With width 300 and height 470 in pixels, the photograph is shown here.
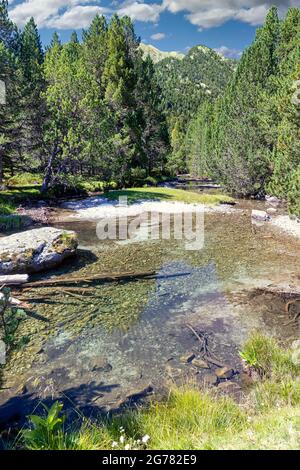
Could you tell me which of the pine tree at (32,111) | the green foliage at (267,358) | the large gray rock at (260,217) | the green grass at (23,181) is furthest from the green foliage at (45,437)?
the green grass at (23,181)

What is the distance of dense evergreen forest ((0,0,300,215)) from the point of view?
26969 millimetres

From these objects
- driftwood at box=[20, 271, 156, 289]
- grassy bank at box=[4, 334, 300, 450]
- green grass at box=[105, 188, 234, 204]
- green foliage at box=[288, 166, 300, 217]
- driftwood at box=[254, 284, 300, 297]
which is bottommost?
driftwood at box=[254, 284, 300, 297]

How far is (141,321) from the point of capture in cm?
1062

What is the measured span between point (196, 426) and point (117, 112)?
42124 millimetres

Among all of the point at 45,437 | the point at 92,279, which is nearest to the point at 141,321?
the point at 92,279

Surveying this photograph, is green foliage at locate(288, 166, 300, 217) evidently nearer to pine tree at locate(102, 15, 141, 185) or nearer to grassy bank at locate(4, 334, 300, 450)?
grassy bank at locate(4, 334, 300, 450)

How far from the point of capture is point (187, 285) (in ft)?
44.1

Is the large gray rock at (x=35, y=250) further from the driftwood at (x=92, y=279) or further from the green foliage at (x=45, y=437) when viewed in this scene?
the green foliage at (x=45, y=437)

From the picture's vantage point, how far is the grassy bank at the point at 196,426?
15.2ft

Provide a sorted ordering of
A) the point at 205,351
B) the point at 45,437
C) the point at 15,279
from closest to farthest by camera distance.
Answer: the point at 45,437 < the point at 205,351 < the point at 15,279

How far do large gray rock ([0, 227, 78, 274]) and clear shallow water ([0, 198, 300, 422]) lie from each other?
746 mm

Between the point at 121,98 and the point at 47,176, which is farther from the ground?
the point at 121,98

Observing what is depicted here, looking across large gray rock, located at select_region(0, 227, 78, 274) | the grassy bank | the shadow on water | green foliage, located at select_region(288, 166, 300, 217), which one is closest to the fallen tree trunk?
large gray rock, located at select_region(0, 227, 78, 274)

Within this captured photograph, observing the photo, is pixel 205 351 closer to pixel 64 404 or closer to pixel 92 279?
pixel 64 404
